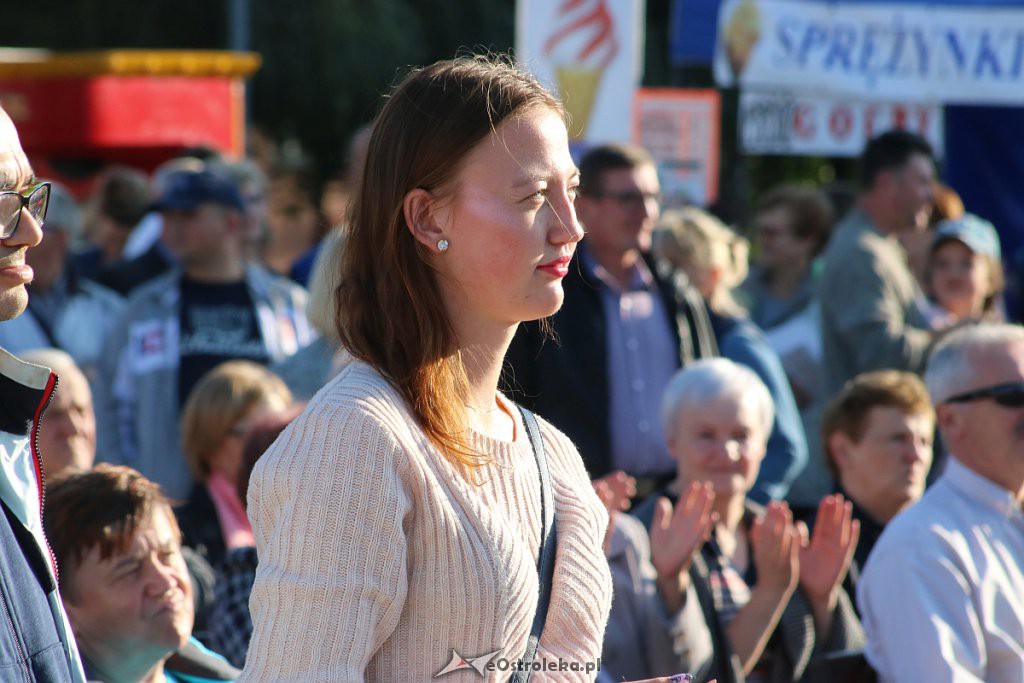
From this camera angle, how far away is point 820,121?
823 centimetres

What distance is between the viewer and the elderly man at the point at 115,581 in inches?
120

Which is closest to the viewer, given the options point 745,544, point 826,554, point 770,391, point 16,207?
point 16,207

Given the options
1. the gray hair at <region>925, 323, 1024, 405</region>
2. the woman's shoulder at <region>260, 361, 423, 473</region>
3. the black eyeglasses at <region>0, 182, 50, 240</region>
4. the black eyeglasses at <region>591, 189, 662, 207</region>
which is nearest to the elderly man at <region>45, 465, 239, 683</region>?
the black eyeglasses at <region>0, 182, 50, 240</region>

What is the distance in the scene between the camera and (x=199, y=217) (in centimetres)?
631

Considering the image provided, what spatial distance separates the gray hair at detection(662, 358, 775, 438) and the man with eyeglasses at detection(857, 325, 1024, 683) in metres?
0.67

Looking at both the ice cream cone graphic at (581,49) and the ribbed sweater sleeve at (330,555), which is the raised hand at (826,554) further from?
the ice cream cone graphic at (581,49)

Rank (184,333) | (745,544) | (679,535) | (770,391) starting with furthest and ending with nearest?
(184,333) < (770,391) < (745,544) < (679,535)

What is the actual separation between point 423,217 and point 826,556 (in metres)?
2.63

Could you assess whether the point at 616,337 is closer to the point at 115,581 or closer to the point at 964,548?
the point at 964,548

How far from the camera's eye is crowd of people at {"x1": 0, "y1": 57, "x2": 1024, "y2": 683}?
5.87 feet

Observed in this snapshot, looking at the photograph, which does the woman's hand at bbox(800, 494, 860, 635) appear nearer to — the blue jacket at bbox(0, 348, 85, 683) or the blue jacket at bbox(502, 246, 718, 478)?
the blue jacket at bbox(502, 246, 718, 478)

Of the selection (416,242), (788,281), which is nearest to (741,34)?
(788,281)

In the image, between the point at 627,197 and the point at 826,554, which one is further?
the point at 627,197

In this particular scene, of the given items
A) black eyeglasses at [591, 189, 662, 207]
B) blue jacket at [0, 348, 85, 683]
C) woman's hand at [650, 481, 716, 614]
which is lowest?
woman's hand at [650, 481, 716, 614]
